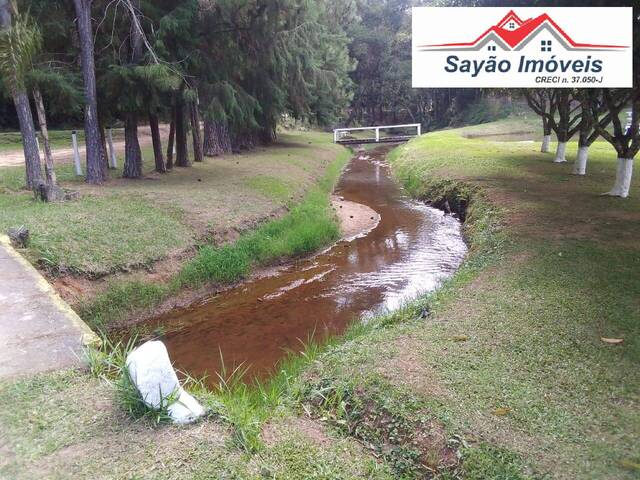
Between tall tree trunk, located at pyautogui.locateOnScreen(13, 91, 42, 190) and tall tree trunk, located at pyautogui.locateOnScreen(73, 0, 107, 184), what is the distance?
106 centimetres

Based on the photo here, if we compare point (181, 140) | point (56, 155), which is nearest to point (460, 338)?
point (181, 140)

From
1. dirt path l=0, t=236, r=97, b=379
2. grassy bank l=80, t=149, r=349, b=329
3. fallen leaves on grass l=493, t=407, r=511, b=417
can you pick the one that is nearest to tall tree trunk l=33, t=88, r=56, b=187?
grassy bank l=80, t=149, r=349, b=329

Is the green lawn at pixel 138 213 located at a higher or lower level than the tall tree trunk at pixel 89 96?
lower

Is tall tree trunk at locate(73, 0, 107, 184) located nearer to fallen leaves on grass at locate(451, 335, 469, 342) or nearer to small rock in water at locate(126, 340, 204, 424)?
small rock in water at locate(126, 340, 204, 424)

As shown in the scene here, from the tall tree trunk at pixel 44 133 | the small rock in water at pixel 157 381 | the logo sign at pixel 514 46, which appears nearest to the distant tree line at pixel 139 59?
the tall tree trunk at pixel 44 133

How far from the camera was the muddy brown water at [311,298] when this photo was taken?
6160 millimetres

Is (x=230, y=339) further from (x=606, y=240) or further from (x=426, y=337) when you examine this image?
(x=606, y=240)

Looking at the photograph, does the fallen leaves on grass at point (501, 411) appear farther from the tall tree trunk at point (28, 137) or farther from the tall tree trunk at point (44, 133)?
the tall tree trunk at point (28, 137)

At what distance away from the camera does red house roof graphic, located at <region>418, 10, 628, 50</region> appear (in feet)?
32.9

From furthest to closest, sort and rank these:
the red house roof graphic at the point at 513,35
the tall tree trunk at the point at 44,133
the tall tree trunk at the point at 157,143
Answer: the tall tree trunk at the point at 157,143, the red house roof graphic at the point at 513,35, the tall tree trunk at the point at 44,133

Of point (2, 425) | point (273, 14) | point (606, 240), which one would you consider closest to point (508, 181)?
point (606, 240)

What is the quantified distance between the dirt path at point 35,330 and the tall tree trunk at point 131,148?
23.2ft

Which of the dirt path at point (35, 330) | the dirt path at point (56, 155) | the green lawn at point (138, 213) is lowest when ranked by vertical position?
the dirt path at point (35, 330)

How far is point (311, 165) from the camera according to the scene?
66.4 ft
